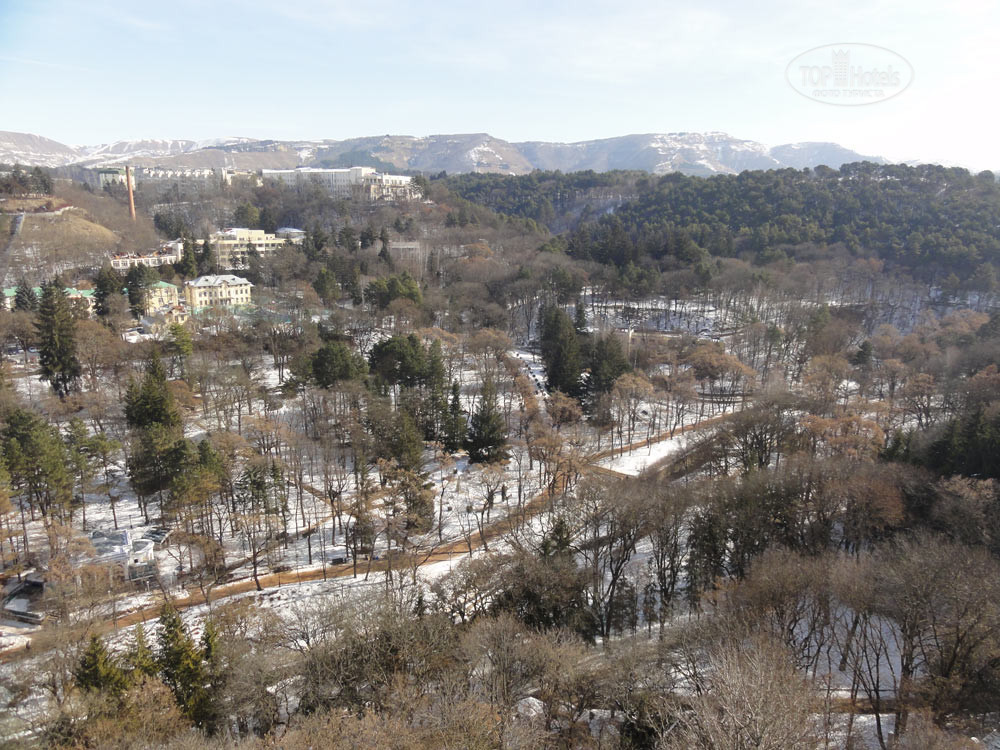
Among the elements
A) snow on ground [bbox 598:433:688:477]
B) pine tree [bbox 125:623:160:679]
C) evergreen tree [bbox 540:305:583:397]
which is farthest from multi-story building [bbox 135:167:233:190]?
pine tree [bbox 125:623:160:679]

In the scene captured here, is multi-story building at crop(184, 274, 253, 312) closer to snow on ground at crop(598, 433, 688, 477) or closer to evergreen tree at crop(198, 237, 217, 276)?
evergreen tree at crop(198, 237, 217, 276)

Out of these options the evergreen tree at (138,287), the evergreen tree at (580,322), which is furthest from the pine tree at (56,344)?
the evergreen tree at (580,322)

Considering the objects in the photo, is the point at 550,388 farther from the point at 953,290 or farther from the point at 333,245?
the point at 953,290

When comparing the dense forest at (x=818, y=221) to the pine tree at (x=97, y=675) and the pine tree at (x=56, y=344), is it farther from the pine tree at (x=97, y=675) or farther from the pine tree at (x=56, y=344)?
the pine tree at (x=97, y=675)

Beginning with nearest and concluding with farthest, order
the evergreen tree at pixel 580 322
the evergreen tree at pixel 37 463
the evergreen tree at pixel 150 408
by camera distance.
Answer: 1. the evergreen tree at pixel 37 463
2. the evergreen tree at pixel 150 408
3. the evergreen tree at pixel 580 322

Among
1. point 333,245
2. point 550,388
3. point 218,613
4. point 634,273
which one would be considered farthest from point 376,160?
point 218,613

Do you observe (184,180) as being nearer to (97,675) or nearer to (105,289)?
(105,289)
